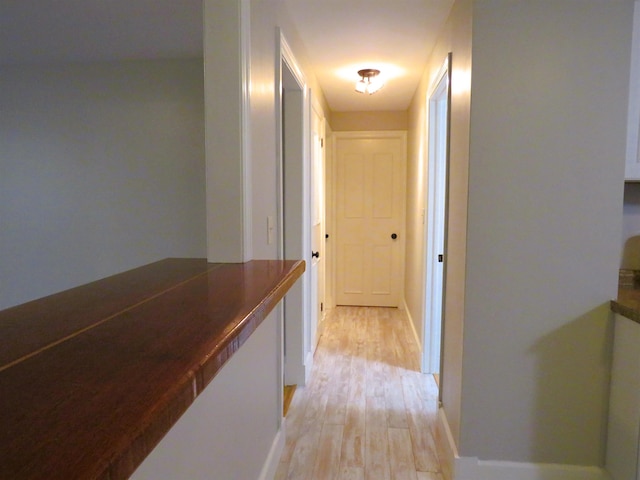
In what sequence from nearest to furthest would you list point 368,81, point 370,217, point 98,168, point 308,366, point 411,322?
point 308,366, point 98,168, point 368,81, point 411,322, point 370,217

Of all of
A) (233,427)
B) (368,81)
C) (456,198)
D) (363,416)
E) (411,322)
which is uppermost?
(368,81)

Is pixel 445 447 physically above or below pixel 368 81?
below

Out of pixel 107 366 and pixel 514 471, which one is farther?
pixel 514 471

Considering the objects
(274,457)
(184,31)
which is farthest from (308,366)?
(184,31)

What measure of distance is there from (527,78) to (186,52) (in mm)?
2355

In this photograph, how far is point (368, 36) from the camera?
2.54 meters

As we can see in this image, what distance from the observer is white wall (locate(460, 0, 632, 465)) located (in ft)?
5.38

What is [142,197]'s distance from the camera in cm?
316

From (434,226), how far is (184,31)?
83.4 inches

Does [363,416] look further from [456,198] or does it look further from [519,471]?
[456,198]

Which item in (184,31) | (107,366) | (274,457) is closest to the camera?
(107,366)

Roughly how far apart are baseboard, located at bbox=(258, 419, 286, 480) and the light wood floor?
57 mm

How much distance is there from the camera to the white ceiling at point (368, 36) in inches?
85.3

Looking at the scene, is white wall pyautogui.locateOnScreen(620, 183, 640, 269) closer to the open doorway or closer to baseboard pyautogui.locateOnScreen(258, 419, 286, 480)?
the open doorway
